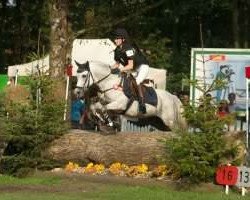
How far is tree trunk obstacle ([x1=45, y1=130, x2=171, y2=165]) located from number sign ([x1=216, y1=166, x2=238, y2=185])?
1.42 metres

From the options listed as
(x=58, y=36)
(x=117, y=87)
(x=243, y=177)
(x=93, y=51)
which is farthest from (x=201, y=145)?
(x=93, y=51)

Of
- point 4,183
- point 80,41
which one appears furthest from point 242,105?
point 4,183

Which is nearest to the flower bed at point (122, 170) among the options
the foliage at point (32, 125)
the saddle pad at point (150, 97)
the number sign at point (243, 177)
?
the foliage at point (32, 125)

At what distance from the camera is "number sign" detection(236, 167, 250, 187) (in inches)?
532

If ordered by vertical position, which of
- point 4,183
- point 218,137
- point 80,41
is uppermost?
point 80,41

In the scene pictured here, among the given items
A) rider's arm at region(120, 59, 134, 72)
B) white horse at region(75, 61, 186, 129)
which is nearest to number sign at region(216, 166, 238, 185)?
white horse at region(75, 61, 186, 129)

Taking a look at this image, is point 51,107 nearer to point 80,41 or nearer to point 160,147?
point 160,147

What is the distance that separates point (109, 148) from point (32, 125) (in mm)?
1683

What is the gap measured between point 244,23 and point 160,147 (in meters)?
27.1

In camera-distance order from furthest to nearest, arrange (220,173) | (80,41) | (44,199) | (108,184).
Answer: (80,41) → (108,184) → (220,173) → (44,199)

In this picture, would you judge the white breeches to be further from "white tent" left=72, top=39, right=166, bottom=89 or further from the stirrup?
"white tent" left=72, top=39, right=166, bottom=89

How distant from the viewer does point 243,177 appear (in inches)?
535

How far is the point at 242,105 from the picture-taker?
22812 millimetres

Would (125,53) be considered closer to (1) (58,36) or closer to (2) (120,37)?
(2) (120,37)
